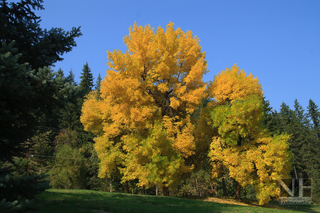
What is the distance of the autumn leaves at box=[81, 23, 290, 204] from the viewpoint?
52.9 ft

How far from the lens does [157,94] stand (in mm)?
18844

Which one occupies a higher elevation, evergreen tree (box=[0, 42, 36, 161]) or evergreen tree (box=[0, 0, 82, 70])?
evergreen tree (box=[0, 0, 82, 70])

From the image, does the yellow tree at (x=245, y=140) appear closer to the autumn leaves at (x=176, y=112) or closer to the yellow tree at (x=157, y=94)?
the autumn leaves at (x=176, y=112)

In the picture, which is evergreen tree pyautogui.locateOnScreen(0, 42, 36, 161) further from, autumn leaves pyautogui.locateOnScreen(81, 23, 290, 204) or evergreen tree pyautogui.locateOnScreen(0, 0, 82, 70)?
autumn leaves pyautogui.locateOnScreen(81, 23, 290, 204)

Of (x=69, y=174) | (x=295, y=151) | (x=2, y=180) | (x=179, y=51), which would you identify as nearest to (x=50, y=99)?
(x=2, y=180)

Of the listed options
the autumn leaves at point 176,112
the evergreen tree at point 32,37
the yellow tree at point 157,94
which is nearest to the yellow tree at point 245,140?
the autumn leaves at point 176,112

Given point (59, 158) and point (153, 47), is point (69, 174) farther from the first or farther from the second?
point (153, 47)

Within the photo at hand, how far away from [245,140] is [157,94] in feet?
26.8

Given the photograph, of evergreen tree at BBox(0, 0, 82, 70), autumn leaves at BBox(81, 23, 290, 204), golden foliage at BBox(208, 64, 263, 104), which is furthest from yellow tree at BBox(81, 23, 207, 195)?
evergreen tree at BBox(0, 0, 82, 70)

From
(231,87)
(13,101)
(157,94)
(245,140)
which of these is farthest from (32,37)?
(245,140)

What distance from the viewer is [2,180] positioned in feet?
18.5

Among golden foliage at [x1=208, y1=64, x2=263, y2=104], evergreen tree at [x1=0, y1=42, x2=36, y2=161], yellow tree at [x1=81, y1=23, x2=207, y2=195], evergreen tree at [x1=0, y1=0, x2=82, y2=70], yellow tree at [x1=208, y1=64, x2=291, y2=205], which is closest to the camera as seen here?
evergreen tree at [x1=0, y1=42, x2=36, y2=161]

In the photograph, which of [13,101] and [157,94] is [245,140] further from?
[13,101]

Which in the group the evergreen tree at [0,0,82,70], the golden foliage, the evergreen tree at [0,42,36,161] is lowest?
the evergreen tree at [0,42,36,161]
